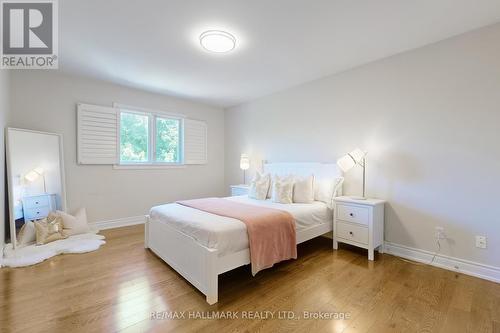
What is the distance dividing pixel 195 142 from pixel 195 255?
3373mm

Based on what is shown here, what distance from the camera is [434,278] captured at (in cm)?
226

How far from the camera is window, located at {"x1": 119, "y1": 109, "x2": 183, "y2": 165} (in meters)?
4.16

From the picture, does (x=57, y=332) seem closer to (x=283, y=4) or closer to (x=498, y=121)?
(x=283, y=4)

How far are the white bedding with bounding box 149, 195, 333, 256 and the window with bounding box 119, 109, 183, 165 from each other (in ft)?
6.16

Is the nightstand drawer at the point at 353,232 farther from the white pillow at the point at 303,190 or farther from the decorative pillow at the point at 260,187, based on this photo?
the decorative pillow at the point at 260,187

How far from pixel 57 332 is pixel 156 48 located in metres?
2.79

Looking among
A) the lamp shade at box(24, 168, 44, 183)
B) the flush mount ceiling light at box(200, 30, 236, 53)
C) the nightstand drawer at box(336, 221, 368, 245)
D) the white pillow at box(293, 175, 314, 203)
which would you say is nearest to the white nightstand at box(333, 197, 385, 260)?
the nightstand drawer at box(336, 221, 368, 245)

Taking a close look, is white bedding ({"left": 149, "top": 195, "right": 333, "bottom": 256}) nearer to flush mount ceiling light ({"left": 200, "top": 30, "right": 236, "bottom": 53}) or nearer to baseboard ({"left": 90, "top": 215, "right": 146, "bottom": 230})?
baseboard ({"left": 90, "top": 215, "right": 146, "bottom": 230})

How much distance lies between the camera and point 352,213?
286cm

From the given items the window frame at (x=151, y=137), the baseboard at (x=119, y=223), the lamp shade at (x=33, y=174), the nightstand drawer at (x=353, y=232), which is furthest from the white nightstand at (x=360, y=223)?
the lamp shade at (x=33, y=174)

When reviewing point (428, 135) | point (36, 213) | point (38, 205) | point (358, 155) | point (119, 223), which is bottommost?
point (119, 223)

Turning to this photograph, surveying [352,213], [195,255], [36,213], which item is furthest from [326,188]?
[36,213]

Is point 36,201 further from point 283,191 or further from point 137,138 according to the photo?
point 283,191

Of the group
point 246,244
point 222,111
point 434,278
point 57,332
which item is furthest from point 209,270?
point 222,111
